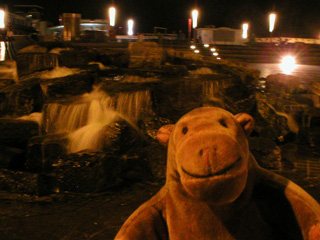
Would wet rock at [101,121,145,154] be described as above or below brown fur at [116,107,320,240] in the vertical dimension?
below

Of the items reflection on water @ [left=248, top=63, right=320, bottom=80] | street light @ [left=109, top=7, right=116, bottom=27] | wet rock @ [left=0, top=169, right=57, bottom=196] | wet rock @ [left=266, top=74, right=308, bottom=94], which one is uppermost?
street light @ [left=109, top=7, right=116, bottom=27]

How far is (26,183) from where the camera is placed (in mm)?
5723

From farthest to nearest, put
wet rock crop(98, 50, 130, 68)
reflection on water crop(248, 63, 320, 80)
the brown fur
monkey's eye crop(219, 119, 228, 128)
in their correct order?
reflection on water crop(248, 63, 320, 80), wet rock crop(98, 50, 130, 68), monkey's eye crop(219, 119, 228, 128), the brown fur

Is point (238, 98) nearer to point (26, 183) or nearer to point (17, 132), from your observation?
point (17, 132)

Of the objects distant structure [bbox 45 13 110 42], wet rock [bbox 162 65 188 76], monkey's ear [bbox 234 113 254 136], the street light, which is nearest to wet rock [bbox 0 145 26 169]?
wet rock [bbox 162 65 188 76]

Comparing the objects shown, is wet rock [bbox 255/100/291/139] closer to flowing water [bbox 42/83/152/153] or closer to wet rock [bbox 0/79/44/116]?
flowing water [bbox 42/83/152/153]

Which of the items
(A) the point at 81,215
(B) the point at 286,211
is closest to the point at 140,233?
(B) the point at 286,211

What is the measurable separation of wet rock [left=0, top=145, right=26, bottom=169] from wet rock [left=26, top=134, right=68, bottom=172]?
8.7 inches

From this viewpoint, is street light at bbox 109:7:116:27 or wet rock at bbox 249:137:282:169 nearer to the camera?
wet rock at bbox 249:137:282:169

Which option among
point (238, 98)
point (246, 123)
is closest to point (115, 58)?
point (238, 98)

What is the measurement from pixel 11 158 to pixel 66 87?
2908 mm

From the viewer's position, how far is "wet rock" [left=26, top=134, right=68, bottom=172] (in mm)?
6801

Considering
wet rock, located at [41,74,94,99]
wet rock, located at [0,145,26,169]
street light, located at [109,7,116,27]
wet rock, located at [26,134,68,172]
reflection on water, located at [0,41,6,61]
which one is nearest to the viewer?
wet rock, located at [0,145,26,169]

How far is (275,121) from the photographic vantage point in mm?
8398
